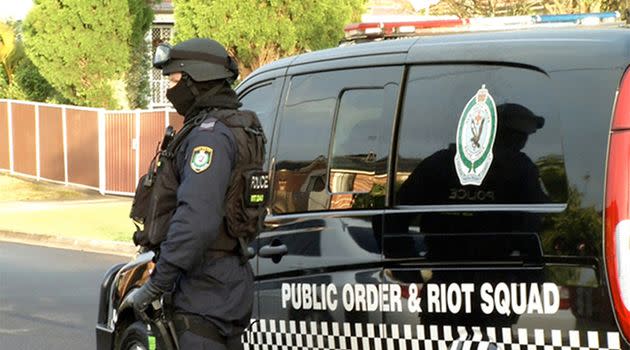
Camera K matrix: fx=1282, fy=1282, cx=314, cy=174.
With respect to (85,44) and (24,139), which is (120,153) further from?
(24,139)

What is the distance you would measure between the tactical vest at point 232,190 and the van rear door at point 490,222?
0.51 meters

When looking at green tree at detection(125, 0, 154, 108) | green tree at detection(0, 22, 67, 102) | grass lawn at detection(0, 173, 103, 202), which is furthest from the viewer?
green tree at detection(0, 22, 67, 102)

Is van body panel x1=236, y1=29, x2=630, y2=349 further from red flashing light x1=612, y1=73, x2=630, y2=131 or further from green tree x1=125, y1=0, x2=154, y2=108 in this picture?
green tree x1=125, y1=0, x2=154, y2=108

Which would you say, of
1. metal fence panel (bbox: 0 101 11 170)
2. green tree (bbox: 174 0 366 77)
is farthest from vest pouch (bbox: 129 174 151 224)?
metal fence panel (bbox: 0 101 11 170)

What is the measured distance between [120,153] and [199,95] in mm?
21330

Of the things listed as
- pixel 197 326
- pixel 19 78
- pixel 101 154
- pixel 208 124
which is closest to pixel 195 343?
pixel 197 326

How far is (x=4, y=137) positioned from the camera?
31.1 meters

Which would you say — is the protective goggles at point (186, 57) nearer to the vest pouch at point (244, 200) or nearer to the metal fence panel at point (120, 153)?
the vest pouch at point (244, 200)

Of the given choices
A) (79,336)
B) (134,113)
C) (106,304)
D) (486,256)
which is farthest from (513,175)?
(134,113)

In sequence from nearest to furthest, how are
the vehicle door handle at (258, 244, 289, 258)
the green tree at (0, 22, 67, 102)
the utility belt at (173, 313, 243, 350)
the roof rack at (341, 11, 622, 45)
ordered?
1. the utility belt at (173, 313, 243, 350)
2. the vehicle door handle at (258, 244, 289, 258)
3. the roof rack at (341, 11, 622, 45)
4. the green tree at (0, 22, 67, 102)

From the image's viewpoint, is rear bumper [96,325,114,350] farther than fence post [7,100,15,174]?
No

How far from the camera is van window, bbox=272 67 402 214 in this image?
4.94 metres

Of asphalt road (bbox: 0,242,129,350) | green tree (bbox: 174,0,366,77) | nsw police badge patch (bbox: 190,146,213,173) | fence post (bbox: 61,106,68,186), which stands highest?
green tree (bbox: 174,0,366,77)

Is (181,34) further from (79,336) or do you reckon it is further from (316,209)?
(316,209)
